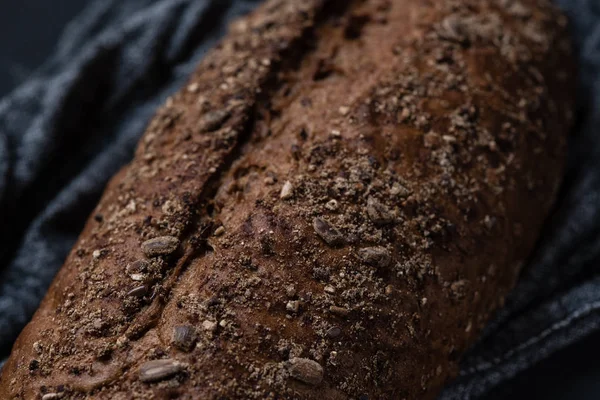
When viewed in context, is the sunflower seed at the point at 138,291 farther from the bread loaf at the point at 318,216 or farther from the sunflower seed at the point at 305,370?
the sunflower seed at the point at 305,370

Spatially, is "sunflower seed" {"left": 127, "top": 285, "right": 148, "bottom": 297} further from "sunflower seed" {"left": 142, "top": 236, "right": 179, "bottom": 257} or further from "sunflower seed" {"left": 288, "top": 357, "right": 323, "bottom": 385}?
"sunflower seed" {"left": 288, "top": 357, "right": 323, "bottom": 385}

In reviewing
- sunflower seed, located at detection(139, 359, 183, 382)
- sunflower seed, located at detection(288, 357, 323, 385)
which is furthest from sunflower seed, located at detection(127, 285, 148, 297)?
sunflower seed, located at detection(288, 357, 323, 385)

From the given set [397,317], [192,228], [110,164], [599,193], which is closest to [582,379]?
[599,193]

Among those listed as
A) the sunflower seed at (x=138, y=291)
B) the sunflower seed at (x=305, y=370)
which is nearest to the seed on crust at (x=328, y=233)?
the sunflower seed at (x=305, y=370)

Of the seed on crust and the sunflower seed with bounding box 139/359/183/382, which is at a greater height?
the sunflower seed with bounding box 139/359/183/382

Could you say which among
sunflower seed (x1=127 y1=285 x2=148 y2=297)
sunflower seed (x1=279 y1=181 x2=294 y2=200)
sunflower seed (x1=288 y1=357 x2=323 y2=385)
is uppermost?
sunflower seed (x1=127 y1=285 x2=148 y2=297)

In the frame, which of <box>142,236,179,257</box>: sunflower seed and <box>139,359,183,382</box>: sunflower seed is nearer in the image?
<box>139,359,183,382</box>: sunflower seed

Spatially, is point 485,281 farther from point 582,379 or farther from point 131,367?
point 131,367
